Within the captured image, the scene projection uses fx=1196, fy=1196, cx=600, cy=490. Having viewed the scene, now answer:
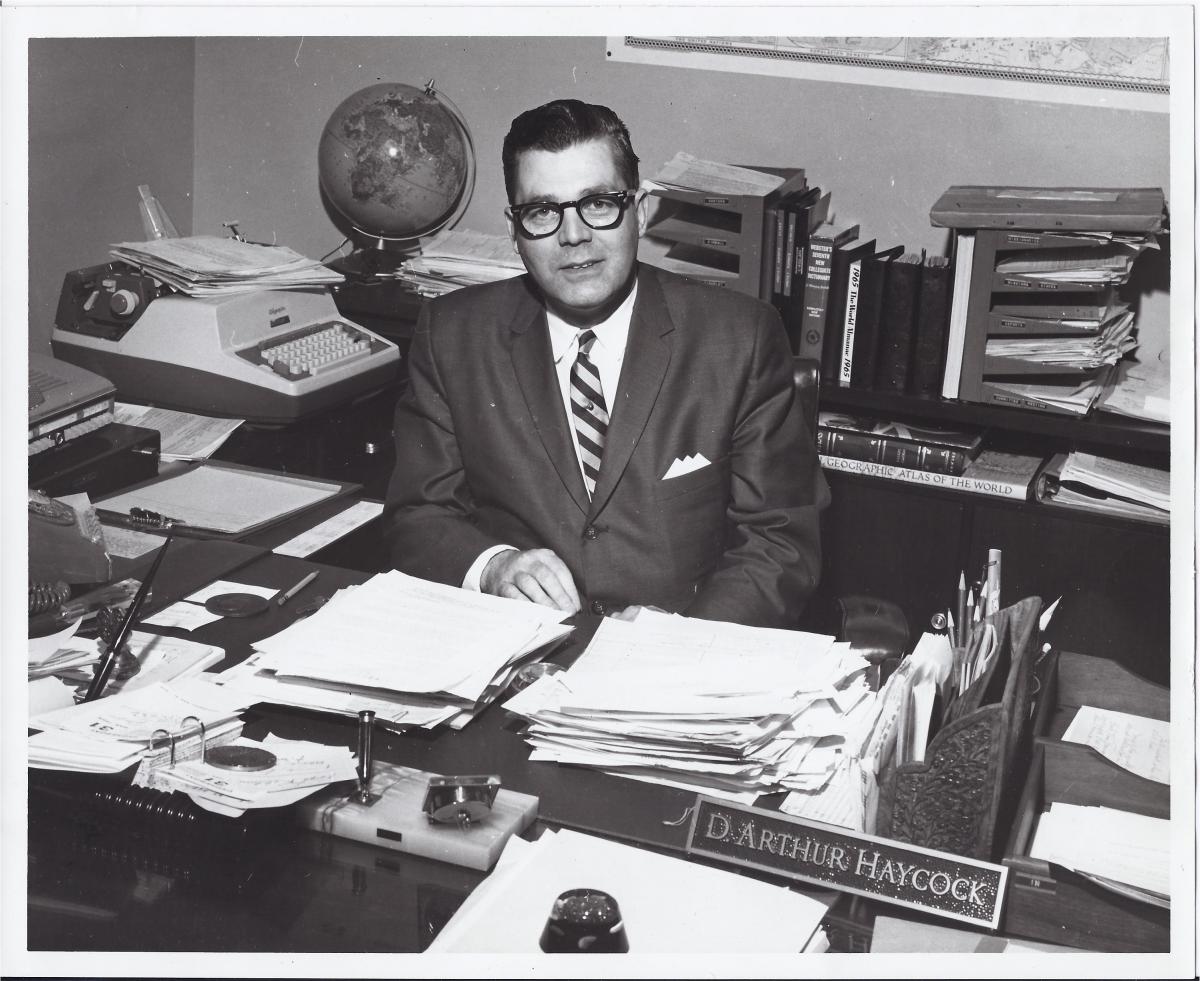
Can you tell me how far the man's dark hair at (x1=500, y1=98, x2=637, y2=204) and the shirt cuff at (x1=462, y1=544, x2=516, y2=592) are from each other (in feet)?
1.84

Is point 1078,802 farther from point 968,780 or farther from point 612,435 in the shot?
point 612,435

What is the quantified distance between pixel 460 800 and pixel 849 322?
5.95 feet

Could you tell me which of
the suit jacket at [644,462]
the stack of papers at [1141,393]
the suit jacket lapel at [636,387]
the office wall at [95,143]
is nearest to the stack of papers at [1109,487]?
the stack of papers at [1141,393]

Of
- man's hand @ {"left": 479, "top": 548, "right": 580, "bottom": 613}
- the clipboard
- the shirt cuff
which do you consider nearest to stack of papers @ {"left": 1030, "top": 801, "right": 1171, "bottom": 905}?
man's hand @ {"left": 479, "top": 548, "right": 580, "bottom": 613}

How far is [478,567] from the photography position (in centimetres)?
177

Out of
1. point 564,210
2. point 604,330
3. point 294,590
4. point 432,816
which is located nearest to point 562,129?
point 564,210

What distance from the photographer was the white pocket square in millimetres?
1872

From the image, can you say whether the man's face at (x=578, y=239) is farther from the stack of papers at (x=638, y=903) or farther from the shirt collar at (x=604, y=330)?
the stack of papers at (x=638, y=903)

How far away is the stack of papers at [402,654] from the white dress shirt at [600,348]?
0.56m

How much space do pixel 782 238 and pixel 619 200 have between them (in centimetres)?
86

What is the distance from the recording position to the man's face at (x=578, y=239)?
68.8 inches
